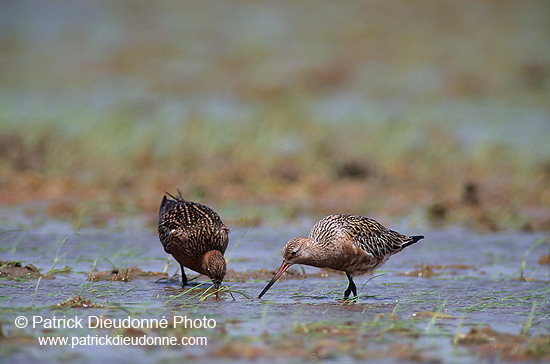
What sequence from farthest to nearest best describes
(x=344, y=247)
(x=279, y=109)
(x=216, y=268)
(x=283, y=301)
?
(x=279, y=109) → (x=344, y=247) → (x=216, y=268) → (x=283, y=301)

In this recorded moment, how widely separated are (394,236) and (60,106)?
14.2m

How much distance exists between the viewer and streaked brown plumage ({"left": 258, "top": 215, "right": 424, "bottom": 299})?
8281 mm

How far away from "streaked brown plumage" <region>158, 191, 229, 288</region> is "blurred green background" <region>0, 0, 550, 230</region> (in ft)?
10.5

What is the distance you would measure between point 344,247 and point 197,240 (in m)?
1.34

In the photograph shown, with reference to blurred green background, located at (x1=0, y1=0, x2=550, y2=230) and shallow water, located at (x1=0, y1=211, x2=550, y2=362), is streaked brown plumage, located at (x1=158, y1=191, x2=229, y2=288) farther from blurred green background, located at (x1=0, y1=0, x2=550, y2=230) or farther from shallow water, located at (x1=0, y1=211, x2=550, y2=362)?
blurred green background, located at (x1=0, y1=0, x2=550, y2=230)

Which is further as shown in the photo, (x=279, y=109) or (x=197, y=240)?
(x=279, y=109)

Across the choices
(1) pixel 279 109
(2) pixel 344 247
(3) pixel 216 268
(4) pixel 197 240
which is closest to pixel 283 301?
(3) pixel 216 268

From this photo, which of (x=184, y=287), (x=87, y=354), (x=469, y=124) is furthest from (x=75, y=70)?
(x=87, y=354)

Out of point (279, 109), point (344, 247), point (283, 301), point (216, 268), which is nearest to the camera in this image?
point (283, 301)

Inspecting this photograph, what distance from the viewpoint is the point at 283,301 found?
788cm

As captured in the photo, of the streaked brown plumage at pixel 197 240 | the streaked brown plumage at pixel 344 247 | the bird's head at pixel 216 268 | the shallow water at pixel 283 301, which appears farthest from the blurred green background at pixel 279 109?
the bird's head at pixel 216 268

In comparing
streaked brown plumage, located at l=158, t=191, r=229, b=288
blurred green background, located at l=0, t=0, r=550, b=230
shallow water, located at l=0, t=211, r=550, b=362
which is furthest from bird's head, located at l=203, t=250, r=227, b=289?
blurred green background, located at l=0, t=0, r=550, b=230

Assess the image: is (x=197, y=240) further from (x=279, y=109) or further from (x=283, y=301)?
(x=279, y=109)

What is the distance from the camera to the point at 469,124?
20.8 meters
